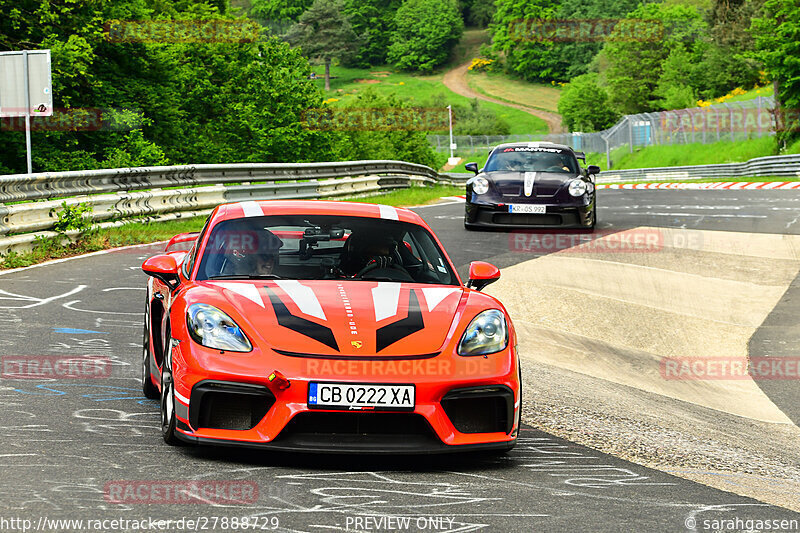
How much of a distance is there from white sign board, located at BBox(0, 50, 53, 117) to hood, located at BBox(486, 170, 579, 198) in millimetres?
7309

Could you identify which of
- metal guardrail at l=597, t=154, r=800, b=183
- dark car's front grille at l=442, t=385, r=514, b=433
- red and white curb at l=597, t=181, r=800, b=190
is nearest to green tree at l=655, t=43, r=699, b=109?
metal guardrail at l=597, t=154, r=800, b=183

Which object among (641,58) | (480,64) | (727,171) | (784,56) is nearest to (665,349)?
(727,171)

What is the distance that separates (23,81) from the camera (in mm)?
17078

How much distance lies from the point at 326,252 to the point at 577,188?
11.8m

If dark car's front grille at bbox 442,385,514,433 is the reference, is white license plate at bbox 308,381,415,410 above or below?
above

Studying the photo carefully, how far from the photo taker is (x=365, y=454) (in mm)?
5168

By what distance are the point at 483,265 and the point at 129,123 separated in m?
30.6

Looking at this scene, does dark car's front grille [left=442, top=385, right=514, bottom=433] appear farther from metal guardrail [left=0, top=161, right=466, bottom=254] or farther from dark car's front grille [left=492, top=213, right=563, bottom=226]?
dark car's front grille [left=492, top=213, right=563, bottom=226]

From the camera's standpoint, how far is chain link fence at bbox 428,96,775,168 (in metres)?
56.1

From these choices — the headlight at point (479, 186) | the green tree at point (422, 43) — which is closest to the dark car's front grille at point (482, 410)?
the headlight at point (479, 186)

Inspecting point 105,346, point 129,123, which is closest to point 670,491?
point 105,346

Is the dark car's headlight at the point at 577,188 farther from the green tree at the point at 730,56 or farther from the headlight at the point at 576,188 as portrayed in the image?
the green tree at the point at 730,56
